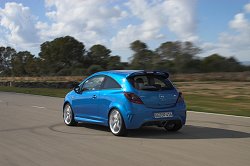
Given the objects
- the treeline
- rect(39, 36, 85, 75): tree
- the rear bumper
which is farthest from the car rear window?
rect(39, 36, 85, 75): tree

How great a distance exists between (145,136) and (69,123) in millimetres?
2966

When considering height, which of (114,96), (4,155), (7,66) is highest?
(7,66)

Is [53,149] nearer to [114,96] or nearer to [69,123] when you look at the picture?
[114,96]

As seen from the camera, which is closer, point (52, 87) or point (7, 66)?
point (52, 87)

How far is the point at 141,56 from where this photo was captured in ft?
207

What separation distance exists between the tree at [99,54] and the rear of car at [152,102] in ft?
257

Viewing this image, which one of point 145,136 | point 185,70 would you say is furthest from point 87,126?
point 185,70

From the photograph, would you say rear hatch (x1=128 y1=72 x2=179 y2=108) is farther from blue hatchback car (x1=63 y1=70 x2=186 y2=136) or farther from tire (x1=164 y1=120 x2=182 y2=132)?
tire (x1=164 y1=120 x2=182 y2=132)

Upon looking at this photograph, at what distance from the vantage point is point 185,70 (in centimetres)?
5706

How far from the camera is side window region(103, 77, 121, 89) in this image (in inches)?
402

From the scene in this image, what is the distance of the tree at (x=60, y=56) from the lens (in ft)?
318

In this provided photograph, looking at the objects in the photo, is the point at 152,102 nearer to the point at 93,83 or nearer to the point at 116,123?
the point at 116,123

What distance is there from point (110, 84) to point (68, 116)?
7.41 feet

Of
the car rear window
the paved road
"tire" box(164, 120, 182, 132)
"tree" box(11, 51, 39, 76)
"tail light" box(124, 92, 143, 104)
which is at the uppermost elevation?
"tree" box(11, 51, 39, 76)
